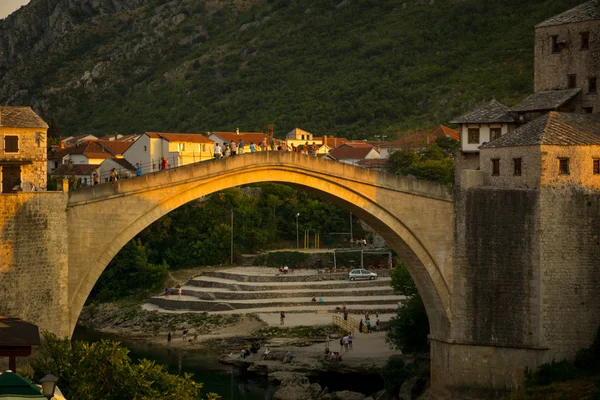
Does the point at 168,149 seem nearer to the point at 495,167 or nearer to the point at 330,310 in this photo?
the point at 330,310

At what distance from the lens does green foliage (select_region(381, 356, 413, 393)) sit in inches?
1618

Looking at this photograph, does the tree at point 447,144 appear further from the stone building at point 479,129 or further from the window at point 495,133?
the window at point 495,133

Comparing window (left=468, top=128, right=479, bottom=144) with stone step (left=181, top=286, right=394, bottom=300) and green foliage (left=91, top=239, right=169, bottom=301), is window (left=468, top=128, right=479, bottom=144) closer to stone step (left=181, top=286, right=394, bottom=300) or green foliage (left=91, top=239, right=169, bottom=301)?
stone step (left=181, top=286, right=394, bottom=300)

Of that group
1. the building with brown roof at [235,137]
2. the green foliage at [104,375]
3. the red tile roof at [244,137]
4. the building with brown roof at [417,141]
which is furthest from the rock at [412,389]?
the building with brown roof at [417,141]

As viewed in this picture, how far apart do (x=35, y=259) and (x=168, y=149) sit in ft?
143

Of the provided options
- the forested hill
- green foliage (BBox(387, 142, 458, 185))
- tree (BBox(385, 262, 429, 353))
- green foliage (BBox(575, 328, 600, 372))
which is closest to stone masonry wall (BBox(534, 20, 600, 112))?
green foliage (BBox(575, 328, 600, 372))

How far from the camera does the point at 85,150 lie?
271 feet

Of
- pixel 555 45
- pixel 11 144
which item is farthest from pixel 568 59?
pixel 11 144

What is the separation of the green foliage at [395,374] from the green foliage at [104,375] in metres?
14.1

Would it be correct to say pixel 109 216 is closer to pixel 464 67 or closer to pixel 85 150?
pixel 85 150

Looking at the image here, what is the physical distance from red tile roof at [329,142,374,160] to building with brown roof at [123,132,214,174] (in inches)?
375

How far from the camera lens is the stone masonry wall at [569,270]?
36406 mm

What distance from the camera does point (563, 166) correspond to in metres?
36.7

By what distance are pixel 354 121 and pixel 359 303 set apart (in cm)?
4832
